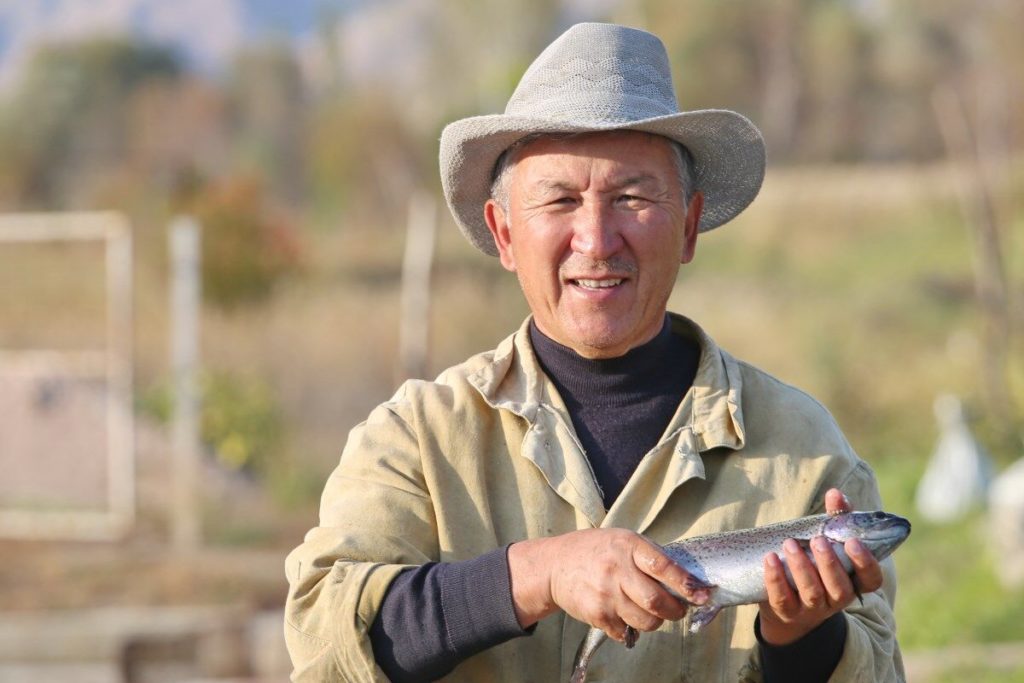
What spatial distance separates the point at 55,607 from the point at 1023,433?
6892mm

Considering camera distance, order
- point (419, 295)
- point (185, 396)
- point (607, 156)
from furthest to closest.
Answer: point (419, 295) → point (185, 396) → point (607, 156)

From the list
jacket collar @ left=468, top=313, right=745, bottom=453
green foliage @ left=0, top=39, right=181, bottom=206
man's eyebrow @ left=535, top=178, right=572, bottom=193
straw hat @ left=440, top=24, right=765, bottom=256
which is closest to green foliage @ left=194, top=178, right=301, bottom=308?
straw hat @ left=440, top=24, right=765, bottom=256

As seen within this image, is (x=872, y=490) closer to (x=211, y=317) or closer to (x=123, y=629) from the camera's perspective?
(x=123, y=629)

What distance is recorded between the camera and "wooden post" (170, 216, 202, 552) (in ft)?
36.0

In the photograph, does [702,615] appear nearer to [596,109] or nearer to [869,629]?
[869,629]

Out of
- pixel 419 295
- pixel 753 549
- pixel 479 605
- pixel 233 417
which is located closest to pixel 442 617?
pixel 479 605

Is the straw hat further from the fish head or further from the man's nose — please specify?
the fish head

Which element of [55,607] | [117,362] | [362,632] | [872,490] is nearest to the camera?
[362,632]

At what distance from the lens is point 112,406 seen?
11562 millimetres

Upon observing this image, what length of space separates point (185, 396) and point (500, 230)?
→ 8.44 metres

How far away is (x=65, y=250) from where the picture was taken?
2525cm

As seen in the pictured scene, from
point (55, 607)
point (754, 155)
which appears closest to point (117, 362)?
point (55, 607)

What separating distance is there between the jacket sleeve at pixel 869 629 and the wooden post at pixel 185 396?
862cm

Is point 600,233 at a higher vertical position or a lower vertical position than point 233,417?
higher
